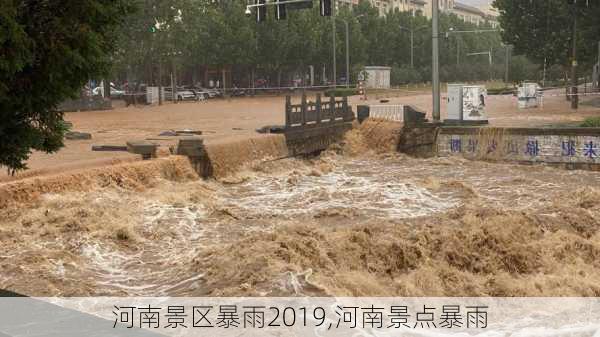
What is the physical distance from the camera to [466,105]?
24.4 metres

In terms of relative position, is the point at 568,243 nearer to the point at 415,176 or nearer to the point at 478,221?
the point at 478,221

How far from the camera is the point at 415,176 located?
20.8 meters

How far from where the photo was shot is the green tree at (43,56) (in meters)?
5.82

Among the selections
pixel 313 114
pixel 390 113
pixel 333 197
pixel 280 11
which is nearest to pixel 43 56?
pixel 333 197

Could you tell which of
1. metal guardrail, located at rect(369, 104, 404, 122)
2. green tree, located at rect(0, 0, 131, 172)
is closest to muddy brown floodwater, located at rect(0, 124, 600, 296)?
green tree, located at rect(0, 0, 131, 172)

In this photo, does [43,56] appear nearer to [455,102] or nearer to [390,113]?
[455,102]

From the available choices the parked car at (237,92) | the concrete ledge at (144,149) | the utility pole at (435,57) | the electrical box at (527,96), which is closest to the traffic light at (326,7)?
the utility pole at (435,57)

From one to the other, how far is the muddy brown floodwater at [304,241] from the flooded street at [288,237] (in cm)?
3

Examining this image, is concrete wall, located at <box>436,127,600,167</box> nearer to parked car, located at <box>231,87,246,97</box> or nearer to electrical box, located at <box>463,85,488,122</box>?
electrical box, located at <box>463,85,488,122</box>

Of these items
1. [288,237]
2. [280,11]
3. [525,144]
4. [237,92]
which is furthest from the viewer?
[237,92]

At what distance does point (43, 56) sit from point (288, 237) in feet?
20.7

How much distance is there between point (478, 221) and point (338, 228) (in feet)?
8.41

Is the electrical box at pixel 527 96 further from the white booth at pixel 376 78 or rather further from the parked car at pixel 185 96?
the white booth at pixel 376 78

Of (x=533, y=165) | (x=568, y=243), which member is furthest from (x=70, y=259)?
(x=533, y=165)
